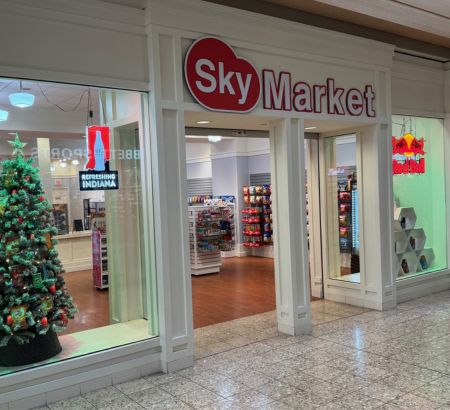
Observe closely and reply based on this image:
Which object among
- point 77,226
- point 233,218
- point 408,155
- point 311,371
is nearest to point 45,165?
point 77,226

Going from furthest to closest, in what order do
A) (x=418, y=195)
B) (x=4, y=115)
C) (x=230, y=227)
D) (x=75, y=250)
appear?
(x=230, y=227), (x=418, y=195), (x=75, y=250), (x=4, y=115)

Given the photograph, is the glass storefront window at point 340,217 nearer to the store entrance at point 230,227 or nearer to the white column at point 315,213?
the white column at point 315,213

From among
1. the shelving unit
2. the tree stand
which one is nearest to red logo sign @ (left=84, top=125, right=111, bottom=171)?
the shelving unit

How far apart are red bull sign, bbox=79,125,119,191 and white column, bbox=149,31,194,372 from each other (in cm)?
43

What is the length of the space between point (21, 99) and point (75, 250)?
4.69ft

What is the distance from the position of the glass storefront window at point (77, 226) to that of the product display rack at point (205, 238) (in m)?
4.53

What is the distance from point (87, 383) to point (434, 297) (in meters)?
4.91

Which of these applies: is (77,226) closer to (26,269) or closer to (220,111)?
(26,269)

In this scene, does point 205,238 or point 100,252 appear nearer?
point 100,252

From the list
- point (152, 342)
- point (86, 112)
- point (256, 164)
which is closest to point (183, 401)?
point (152, 342)

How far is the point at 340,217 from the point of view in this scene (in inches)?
266

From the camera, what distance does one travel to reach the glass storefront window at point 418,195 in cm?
682

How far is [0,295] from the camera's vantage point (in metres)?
3.72

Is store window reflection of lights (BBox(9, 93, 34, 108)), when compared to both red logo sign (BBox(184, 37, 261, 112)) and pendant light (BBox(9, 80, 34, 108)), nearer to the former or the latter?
pendant light (BBox(9, 80, 34, 108))
